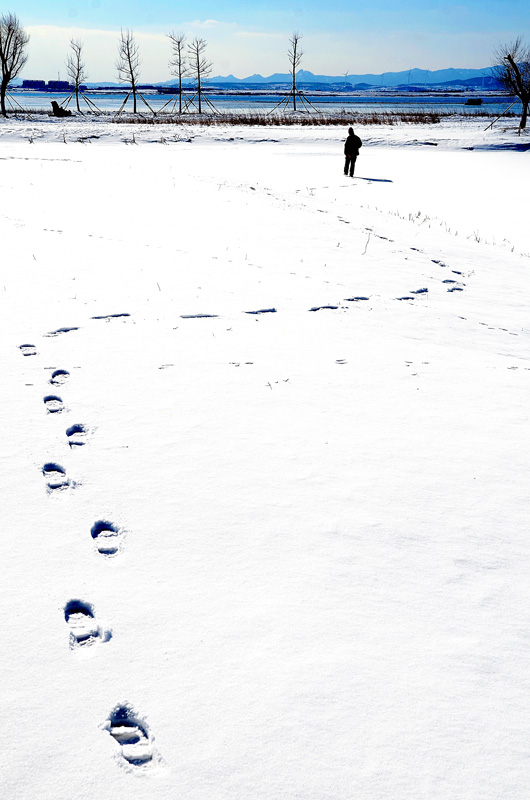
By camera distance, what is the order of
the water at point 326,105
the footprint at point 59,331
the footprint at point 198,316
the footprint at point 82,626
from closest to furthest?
the footprint at point 82,626 < the footprint at point 59,331 < the footprint at point 198,316 < the water at point 326,105

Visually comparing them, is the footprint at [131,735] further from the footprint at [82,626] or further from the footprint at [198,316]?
the footprint at [198,316]

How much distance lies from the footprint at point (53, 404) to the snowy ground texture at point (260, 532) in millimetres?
47

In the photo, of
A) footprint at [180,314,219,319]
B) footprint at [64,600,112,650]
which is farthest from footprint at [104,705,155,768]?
footprint at [180,314,219,319]

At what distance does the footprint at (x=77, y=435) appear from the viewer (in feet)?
12.6

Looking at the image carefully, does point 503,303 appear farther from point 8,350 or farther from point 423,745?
point 423,745

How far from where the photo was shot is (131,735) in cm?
204

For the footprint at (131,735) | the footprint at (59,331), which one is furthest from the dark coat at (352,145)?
the footprint at (131,735)

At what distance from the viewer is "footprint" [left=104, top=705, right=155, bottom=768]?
1973 mm

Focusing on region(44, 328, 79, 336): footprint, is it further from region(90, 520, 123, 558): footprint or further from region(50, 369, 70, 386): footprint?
region(90, 520, 123, 558): footprint

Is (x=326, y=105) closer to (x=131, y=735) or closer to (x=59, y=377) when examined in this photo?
(x=59, y=377)

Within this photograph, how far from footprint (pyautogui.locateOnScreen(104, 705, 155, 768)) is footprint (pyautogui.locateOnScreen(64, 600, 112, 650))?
0.35 m

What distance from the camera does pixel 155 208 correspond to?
1066 cm

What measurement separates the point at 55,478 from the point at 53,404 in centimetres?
97

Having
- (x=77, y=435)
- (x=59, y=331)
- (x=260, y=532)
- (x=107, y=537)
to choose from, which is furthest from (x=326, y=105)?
(x=107, y=537)
